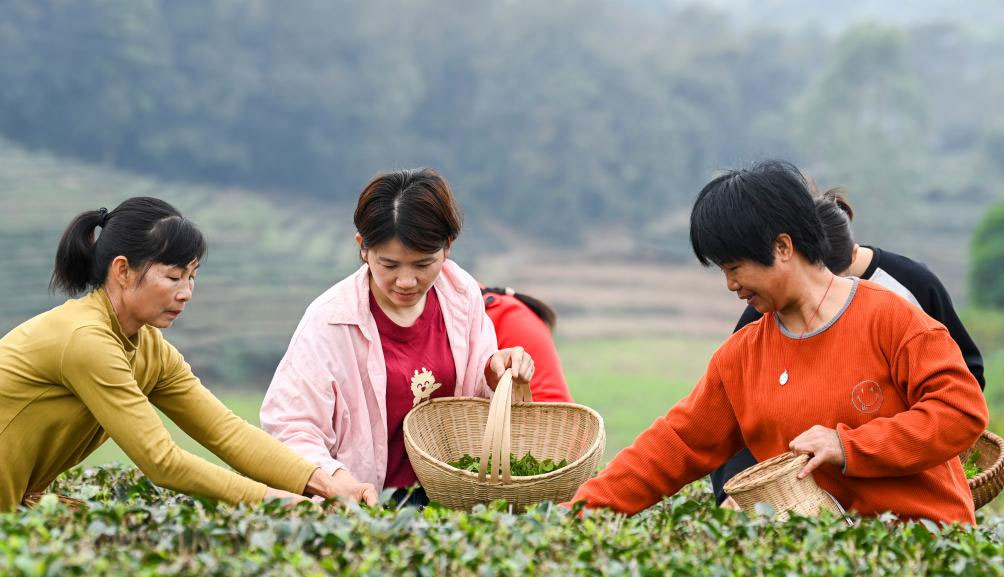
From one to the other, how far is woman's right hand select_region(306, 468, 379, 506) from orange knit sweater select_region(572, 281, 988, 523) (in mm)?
634

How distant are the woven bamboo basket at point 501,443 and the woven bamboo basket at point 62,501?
3.14 ft

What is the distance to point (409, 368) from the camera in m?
3.73

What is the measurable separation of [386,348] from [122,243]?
0.94 metres

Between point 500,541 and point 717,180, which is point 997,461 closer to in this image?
point 717,180

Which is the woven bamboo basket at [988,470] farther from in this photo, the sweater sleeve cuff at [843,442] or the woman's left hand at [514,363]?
the woman's left hand at [514,363]

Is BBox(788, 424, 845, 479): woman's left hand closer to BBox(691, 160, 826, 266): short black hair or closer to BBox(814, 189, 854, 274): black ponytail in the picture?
BBox(691, 160, 826, 266): short black hair

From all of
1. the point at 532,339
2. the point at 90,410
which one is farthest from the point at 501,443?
the point at 532,339

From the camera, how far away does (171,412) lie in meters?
3.40

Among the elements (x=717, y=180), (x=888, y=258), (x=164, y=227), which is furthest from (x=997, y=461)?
(x=164, y=227)

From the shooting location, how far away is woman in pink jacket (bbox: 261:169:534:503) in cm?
347

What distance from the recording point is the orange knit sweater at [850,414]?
9.18 feet

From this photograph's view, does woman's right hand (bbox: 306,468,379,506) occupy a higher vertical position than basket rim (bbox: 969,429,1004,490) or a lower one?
higher

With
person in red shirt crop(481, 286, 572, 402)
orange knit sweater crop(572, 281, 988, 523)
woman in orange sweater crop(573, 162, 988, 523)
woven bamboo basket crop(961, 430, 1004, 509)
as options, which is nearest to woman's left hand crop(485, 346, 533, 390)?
orange knit sweater crop(572, 281, 988, 523)

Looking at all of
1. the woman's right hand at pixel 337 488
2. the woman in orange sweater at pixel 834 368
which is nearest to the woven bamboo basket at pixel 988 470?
the woman in orange sweater at pixel 834 368
